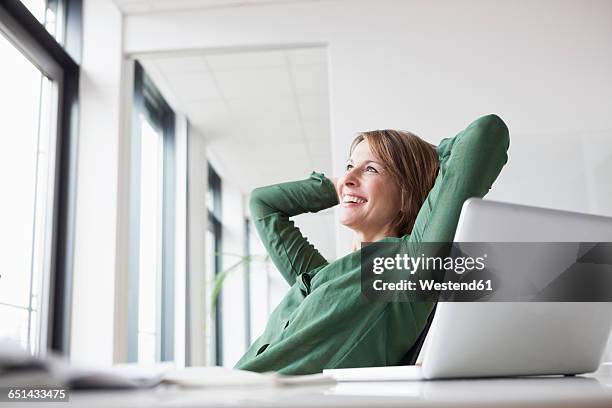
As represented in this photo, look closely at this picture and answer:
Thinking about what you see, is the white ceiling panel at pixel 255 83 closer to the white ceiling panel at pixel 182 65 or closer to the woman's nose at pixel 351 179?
the white ceiling panel at pixel 182 65

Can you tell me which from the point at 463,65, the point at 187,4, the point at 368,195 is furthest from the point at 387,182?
the point at 187,4

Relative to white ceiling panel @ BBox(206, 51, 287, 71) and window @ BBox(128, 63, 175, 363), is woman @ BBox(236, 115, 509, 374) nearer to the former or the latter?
white ceiling panel @ BBox(206, 51, 287, 71)

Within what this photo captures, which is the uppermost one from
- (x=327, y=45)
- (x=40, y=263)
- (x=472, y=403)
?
(x=327, y=45)

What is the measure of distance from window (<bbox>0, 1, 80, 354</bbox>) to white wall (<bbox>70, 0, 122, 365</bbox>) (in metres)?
0.06

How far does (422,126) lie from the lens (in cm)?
312

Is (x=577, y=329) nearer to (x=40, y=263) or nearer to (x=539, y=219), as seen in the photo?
(x=539, y=219)

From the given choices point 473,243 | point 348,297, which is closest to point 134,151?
point 348,297

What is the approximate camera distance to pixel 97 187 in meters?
3.12

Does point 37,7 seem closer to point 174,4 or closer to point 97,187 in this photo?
point 174,4

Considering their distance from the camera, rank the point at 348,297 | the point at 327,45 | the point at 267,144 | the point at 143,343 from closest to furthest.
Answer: the point at 348,297 < the point at 327,45 < the point at 143,343 < the point at 267,144

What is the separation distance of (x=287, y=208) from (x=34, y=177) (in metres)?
1.61

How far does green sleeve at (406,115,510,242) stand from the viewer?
1.04 m

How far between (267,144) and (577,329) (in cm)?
460

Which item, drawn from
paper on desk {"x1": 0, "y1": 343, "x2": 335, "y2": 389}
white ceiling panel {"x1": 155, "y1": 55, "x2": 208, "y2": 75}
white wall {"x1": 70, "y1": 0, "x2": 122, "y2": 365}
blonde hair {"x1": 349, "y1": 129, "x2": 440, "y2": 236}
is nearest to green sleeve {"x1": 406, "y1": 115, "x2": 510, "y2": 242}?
blonde hair {"x1": 349, "y1": 129, "x2": 440, "y2": 236}
